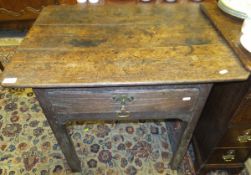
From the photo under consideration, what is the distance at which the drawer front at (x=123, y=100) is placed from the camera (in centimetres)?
73

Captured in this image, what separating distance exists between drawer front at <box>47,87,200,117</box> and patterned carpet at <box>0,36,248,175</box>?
0.56 m

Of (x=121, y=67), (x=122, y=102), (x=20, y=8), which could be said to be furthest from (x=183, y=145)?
(x=20, y=8)

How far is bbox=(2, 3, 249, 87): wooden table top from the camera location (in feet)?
2.21

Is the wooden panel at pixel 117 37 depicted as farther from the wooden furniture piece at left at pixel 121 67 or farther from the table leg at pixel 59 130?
the table leg at pixel 59 130

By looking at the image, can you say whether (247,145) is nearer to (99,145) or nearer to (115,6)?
(99,145)

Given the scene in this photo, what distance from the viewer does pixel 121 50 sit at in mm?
787

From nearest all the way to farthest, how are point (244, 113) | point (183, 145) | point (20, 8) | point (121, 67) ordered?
point (121, 67), point (244, 113), point (183, 145), point (20, 8)

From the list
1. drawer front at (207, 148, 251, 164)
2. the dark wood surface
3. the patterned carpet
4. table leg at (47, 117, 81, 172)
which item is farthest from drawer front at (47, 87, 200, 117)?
the dark wood surface

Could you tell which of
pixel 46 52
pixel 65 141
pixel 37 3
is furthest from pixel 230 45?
pixel 37 3

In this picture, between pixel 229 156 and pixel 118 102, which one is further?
pixel 229 156

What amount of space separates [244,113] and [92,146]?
895 millimetres

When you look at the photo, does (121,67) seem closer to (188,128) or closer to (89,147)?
(188,128)

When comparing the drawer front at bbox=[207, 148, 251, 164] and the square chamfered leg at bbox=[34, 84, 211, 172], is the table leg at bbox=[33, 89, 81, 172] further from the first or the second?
the drawer front at bbox=[207, 148, 251, 164]

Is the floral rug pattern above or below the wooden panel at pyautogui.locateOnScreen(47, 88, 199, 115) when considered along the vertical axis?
below
